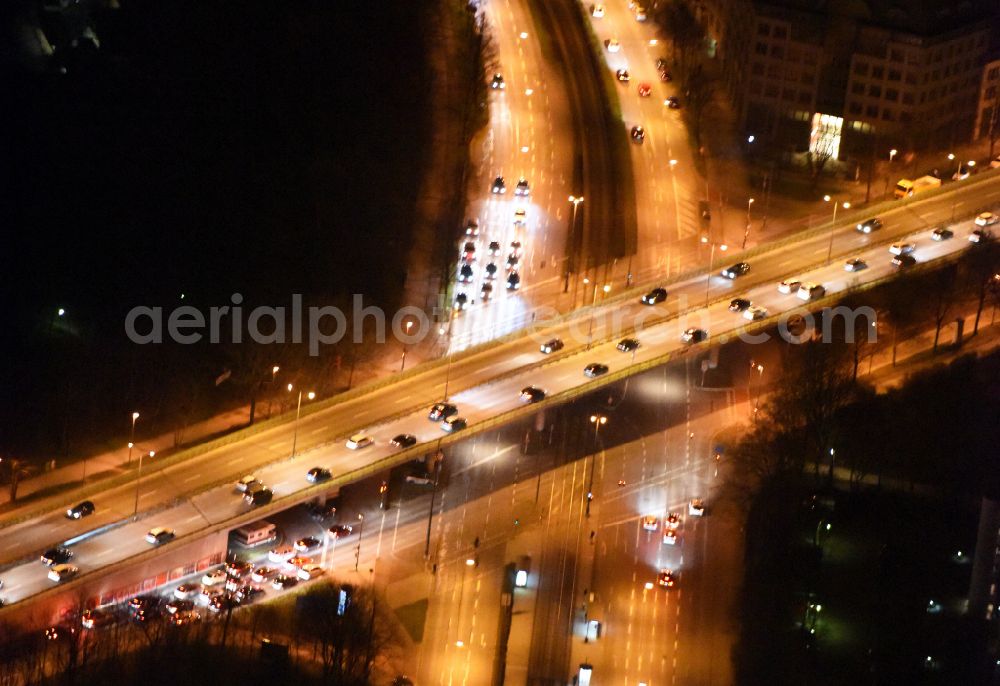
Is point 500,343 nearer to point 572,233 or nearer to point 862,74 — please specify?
point 572,233

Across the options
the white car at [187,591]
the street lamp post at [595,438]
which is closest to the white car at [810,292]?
the street lamp post at [595,438]

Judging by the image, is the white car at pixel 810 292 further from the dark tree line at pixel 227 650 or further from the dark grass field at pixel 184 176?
the dark tree line at pixel 227 650

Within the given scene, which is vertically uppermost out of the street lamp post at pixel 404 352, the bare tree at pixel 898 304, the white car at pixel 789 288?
the bare tree at pixel 898 304

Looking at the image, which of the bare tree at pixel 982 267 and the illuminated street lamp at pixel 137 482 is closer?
the illuminated street lamp at pixel 137 482

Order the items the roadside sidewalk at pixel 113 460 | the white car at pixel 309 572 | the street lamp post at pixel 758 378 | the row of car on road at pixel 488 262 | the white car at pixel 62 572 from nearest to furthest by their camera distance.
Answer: the white car at pixel 62 572
the white car at pixel 309 572
the roadside sidewalk at pixel 113 460
the street lamp post at pixel 758 378
the row of car on road at pixel 488 262

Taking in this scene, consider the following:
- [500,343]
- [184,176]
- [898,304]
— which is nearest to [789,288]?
[898,304]

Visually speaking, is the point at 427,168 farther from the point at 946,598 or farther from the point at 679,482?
the point at 946,598

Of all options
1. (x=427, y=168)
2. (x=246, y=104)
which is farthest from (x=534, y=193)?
(x=246, y=104)
